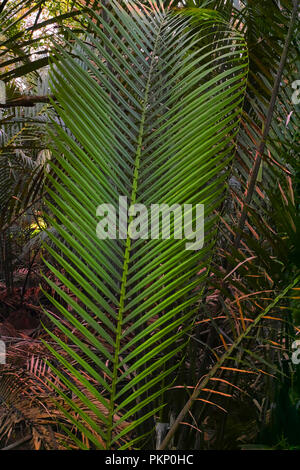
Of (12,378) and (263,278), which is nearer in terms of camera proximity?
(263,278)

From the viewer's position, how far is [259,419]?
0.93 meters

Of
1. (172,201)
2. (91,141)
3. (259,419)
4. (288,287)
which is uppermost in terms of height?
(91,141)

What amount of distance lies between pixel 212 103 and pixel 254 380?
0.71m

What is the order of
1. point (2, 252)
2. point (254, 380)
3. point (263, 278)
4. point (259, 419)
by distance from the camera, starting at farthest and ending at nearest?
point (2, 252) < point (254, 380) < point (259, 419) < point (263, 278)

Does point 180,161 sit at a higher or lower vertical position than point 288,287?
higher

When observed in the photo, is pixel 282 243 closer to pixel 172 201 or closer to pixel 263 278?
Result: pixel 263 278

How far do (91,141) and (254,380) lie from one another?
73cm

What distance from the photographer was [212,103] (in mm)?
699

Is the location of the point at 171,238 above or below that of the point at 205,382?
above
